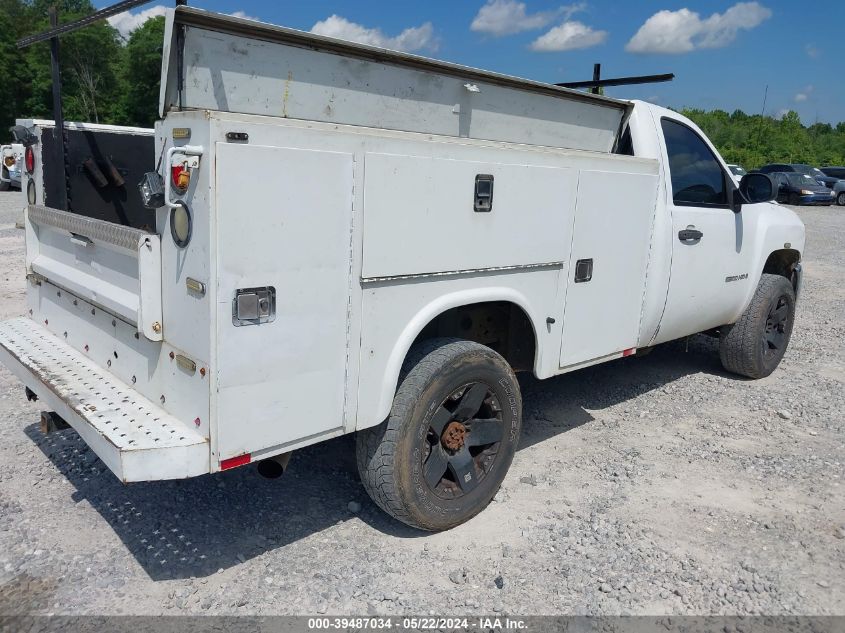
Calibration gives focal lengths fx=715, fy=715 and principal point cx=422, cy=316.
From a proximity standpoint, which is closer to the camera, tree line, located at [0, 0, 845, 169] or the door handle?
the door handle

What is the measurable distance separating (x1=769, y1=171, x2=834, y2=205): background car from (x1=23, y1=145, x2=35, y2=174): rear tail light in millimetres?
29558

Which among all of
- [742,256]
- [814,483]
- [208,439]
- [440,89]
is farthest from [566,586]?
[742,256]

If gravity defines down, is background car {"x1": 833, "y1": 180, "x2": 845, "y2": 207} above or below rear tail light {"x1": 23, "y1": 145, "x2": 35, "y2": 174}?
below

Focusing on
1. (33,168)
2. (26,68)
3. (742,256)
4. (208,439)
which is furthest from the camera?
(26,68)

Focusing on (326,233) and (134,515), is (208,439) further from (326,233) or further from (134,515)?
(134,515)

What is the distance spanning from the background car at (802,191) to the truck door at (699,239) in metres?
26.0

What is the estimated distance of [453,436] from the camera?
3.53 metres

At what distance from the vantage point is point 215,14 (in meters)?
2.75

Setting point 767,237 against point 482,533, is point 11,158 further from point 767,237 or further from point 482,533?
point 767,237

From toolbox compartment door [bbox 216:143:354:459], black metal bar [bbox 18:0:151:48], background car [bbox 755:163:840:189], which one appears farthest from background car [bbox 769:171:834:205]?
black metal bar [bbox 18:0:151:48]

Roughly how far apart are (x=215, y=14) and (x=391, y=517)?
2.46m

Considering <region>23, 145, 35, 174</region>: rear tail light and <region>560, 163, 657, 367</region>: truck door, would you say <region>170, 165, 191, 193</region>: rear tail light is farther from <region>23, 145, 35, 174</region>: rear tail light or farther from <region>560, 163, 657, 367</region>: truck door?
<region>560, 163, 657, 367</region>: truck door

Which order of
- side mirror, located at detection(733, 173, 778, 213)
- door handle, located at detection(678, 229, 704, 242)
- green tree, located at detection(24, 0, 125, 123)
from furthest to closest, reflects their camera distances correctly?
green tree, located at detection(24, 0, 125, 123) < side mirror, located at detection(733, 173, 778, 213) < door handle, located at detection(678, 229, 704, 242)

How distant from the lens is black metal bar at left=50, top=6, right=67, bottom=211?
3413mm
